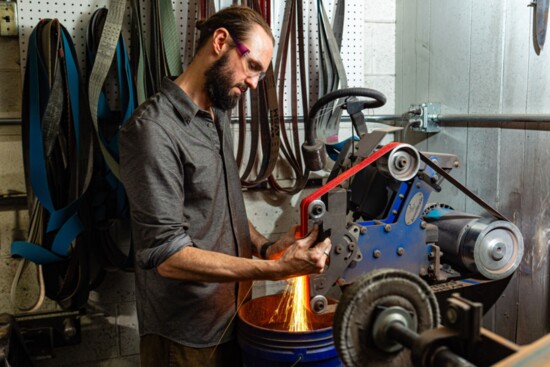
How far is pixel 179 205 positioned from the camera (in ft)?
4.07

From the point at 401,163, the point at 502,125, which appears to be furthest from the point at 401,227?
the point at 502,125

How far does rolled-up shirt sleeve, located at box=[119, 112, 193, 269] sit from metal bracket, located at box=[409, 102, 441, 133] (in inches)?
44.2

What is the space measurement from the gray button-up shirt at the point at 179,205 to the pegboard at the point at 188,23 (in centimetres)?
57

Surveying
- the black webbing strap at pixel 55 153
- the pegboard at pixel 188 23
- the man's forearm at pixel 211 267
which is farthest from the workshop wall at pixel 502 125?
the black webbing strap at pixel 55 153

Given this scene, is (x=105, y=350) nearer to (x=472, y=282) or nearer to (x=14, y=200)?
(x=14, y=200)

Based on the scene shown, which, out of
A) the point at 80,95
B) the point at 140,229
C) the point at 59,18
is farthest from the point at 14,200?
the point at 140,229

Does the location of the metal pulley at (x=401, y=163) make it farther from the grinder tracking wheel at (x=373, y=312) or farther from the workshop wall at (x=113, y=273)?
the workshop wall at (x=113, y=273)

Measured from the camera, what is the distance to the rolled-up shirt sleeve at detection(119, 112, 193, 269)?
1205 mm

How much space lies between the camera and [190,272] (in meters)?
1.22

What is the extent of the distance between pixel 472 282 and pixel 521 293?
0.31m

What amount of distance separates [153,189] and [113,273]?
2.71ft

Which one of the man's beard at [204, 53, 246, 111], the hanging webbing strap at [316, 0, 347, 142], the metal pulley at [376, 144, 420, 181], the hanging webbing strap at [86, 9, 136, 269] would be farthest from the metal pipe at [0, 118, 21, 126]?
the metal pulley at [376, 144, 420, 181]

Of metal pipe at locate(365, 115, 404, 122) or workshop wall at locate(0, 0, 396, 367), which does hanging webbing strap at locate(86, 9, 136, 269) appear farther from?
metal pipe at locate(365, 115, 404, 122)

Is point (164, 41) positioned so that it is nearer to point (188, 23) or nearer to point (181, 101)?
point (188, 23)
